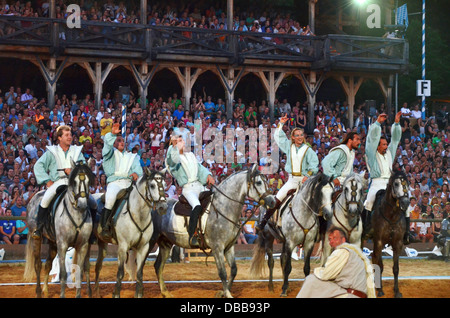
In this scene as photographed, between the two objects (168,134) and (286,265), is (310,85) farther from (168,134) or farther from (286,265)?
(286,265)

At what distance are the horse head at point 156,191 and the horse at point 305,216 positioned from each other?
8.93 feet

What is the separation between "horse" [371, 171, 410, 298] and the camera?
14195 mm

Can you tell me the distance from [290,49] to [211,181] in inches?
693

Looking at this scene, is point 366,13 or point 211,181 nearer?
point 211,181

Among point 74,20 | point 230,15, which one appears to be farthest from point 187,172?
point 230,15

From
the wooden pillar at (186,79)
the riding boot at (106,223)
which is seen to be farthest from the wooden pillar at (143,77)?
the riding boot at (106,223)

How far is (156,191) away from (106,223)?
1202 millimetres

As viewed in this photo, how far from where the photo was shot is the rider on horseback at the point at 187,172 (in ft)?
45.6

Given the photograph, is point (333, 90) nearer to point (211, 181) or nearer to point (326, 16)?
point (326, 16)

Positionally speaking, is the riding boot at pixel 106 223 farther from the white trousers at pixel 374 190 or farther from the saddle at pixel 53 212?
the white trousers at pixel 374 190

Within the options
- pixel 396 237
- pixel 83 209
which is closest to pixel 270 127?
pixel 396 237

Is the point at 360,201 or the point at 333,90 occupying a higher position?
the point at 333,90

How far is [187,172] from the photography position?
46.5 ft
